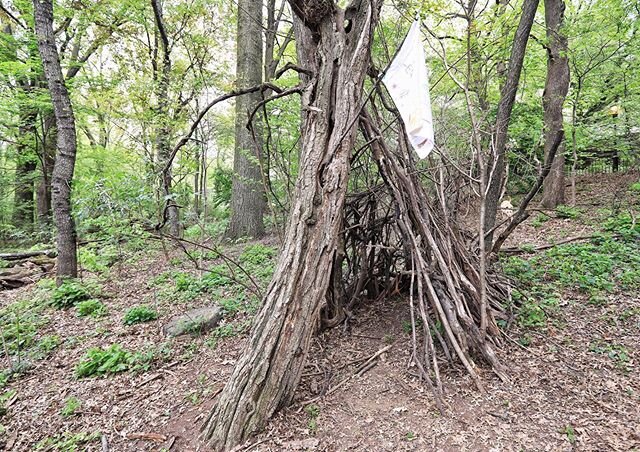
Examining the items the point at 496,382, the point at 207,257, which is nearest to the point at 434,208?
the point at 496,382

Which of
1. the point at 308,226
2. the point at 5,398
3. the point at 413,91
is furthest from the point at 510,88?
the point at 5,398

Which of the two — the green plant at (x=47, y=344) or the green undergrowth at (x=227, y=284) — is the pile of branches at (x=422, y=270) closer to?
the green undergrowth at (x=227, y=284)

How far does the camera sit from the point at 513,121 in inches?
241

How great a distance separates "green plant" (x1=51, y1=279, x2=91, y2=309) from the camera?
3889 mm

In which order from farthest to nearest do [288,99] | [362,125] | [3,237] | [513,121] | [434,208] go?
1. [3,237]
2. [513,121]
3. [288,99]
4. [434,208]
5. [362,125]

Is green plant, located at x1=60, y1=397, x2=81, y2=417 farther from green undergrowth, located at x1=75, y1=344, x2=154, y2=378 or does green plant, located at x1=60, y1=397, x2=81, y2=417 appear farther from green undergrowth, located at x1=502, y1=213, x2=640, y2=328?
green undergrowth, located at x1=502, y1=213, x2=640, y2=328

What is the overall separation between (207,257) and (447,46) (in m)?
6.45

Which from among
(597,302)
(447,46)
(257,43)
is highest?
(447,46)

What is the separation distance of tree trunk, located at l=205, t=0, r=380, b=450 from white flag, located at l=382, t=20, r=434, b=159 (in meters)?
0.32

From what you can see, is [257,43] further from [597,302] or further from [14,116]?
[597,302]

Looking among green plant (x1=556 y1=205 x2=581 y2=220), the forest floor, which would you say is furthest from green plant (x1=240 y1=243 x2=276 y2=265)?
green plant (x1=556 y1=205 x2=581 y2=220)

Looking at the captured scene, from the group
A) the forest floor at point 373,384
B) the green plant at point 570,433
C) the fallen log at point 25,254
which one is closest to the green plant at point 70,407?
the forest floor at point 373,384

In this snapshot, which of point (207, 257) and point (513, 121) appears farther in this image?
point (513, 121)

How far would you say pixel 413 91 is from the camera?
1941 millimetres
